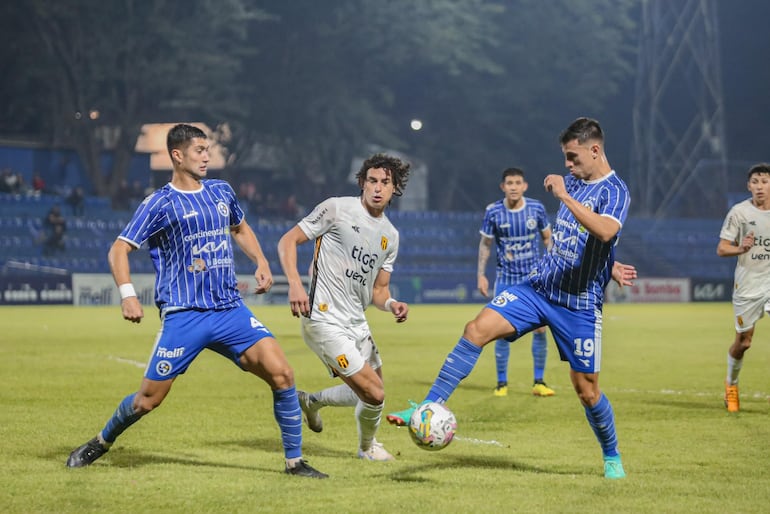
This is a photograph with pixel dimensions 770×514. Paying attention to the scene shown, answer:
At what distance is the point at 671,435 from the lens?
1048 centimetres

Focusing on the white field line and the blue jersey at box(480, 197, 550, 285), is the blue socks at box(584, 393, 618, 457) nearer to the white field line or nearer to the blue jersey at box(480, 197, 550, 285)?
the blue jersey at box(480, 197, 550, 285)

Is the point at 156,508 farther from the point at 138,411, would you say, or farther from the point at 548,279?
the point at 548,279

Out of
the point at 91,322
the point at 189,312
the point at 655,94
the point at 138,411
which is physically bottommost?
the point at 91,322

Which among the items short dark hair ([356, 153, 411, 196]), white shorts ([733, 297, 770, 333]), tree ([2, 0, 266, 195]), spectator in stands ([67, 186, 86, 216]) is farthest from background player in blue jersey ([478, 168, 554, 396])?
tree ([2, 0, 266, 195])

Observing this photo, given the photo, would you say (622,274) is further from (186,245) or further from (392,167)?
(186,245)

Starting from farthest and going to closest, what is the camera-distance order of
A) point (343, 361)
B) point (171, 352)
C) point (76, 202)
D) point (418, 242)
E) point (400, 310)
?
point (418, 242), point (76, 202), point (400, 310), point (343, 361), point (171, 352)

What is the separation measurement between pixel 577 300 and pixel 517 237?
666 cm

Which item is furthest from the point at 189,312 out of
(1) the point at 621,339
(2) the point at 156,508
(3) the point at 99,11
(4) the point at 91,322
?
(3) the point at 99,11

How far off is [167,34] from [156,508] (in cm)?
4285

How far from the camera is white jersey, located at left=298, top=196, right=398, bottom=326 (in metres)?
8.59

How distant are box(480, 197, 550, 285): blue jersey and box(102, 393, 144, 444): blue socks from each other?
293 inches

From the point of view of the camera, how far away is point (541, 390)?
1391cm

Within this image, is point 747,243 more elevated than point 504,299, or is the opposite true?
point 747,243

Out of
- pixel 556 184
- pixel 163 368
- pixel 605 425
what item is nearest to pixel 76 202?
pixel 163 368
